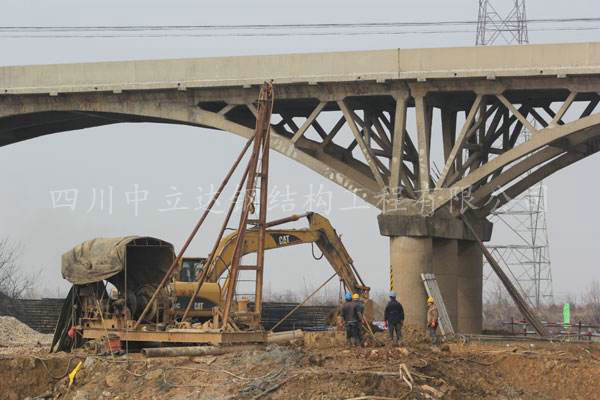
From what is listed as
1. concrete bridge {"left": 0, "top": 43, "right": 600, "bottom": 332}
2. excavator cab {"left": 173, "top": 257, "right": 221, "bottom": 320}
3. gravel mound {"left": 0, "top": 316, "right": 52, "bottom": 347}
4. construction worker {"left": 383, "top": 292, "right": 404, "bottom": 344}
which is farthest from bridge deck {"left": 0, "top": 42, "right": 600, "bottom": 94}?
construction worker {"left": 383, "top": 292, "right": 404, "bottom": 344}

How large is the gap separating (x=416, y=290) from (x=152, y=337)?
11009 millimetres

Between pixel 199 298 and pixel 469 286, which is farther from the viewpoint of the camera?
pixel 469 286

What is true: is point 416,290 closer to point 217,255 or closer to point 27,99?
point 217,255

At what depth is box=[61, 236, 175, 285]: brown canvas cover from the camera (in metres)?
29.5

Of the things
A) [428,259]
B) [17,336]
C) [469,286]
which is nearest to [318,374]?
[428,259]

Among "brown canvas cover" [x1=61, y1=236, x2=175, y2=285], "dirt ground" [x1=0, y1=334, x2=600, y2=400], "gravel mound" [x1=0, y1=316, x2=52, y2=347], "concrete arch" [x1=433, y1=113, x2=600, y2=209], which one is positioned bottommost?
"dirt ground" [x1=0, y1=334, x2=600, y2=400]

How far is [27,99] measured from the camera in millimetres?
41875

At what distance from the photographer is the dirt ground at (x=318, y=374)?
70.3 feet

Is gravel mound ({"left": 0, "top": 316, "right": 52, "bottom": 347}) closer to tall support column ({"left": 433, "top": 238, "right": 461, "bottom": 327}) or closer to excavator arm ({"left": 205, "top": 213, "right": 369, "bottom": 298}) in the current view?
excavator arm ({"left": 205, "top": 213, "right": 369, "bottom": 298})

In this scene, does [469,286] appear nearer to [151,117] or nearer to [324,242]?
[324,242]

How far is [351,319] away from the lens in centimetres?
2738

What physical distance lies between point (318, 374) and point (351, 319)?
5.84m

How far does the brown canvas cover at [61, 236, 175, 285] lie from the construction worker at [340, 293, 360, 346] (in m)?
5.70

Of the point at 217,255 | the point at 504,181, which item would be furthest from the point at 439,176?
the point at 217,255
